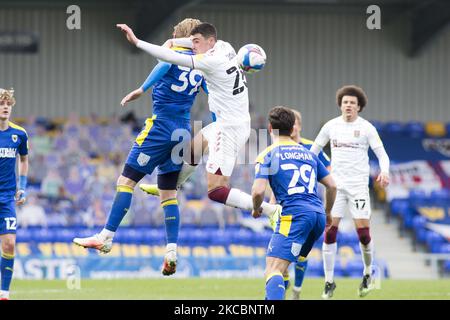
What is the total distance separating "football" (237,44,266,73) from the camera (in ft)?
37.2

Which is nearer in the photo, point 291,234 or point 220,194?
point 291,234

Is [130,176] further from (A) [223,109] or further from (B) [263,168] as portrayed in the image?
(B) [263,168]

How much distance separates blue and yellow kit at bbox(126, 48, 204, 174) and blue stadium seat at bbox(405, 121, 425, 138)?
69.0 feet

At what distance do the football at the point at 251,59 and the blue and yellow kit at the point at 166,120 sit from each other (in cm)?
61

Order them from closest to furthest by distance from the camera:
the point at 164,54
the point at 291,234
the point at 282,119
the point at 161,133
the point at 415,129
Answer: the point at 291,234 → the point at 282,119 → the point at 164,54 → the point at 161,133 → the point at 415,129

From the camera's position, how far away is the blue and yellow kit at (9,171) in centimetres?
1218

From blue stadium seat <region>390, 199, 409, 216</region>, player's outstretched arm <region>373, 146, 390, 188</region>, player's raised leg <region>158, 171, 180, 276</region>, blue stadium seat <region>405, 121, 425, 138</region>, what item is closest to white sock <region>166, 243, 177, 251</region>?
player's raised leg <region>158, 171, 180, 276</region>

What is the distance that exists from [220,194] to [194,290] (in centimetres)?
465

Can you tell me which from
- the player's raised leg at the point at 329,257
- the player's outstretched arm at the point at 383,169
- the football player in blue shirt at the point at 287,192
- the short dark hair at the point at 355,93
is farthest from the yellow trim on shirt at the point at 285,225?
the short dark hair at the point at 355,93

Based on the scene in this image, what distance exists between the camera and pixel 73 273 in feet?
66.0

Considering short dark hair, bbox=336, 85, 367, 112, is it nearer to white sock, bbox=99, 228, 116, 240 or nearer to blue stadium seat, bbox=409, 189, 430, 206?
white sock, bbox=99, 228, 116, 240

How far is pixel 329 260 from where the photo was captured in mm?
13609

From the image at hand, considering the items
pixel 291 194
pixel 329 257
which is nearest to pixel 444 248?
Answer: pixel 329 257
